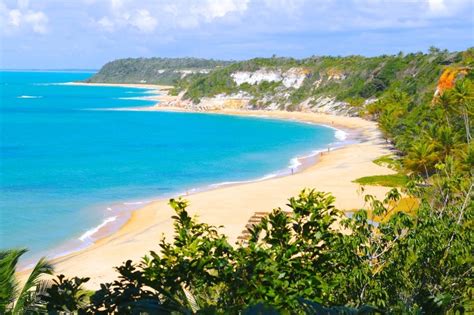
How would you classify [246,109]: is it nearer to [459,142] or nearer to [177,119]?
[177,119]

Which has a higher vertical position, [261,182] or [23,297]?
[23,297]

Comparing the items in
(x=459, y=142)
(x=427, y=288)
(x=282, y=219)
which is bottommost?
(x=459, y=142)

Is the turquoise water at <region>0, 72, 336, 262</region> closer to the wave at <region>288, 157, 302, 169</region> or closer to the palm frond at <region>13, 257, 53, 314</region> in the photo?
the wave at <region>288, 157, 302, 169</region>

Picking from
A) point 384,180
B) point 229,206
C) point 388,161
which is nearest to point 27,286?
point 229,206

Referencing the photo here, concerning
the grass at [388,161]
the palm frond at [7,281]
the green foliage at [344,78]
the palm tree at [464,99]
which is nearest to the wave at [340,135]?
the green foliage at [344,78]

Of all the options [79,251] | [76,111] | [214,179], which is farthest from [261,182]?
[76,111]

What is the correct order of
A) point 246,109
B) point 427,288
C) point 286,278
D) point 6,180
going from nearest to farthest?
point 286,278, point 427,288, point 6,180, point 246,109
